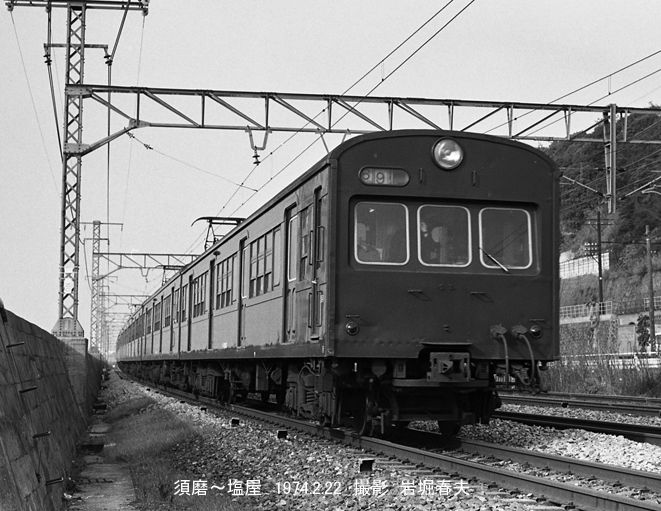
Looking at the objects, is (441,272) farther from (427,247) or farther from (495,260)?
(495,260)

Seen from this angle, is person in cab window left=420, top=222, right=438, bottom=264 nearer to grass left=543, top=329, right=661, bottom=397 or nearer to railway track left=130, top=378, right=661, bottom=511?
railway track left=130, top=378, right=661, bottom=511

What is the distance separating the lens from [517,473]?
753 cm

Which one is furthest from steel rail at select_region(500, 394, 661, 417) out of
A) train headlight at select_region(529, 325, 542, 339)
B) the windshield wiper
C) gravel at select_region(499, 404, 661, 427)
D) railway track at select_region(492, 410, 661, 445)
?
the windshield wiper

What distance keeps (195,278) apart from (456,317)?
12.1m

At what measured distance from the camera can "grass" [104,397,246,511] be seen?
746cm

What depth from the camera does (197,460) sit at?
10203 mm

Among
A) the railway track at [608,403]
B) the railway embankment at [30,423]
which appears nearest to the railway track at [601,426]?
the railway track at [608,403]

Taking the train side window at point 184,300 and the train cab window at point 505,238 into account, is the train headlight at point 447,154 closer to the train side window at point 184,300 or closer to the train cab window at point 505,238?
the train cab window at point 505,238

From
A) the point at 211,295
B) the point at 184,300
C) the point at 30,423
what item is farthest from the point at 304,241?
the point at 184,300

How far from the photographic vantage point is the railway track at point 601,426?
10406mm

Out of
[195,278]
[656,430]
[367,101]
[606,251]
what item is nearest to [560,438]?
[656,430]

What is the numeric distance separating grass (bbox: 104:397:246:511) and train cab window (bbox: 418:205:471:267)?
10.9ft

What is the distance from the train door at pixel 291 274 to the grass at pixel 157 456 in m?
1.91

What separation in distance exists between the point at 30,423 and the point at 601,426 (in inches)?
293
